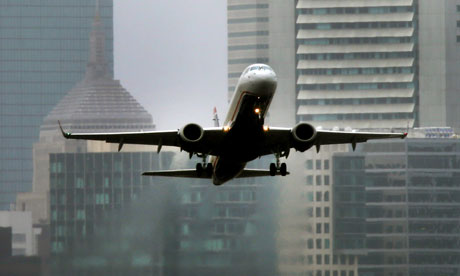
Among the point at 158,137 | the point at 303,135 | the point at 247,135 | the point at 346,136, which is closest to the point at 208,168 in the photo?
the point at 158,137

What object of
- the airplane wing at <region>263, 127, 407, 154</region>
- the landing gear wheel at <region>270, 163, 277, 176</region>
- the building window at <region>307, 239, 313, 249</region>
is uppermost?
the airplane wing at <region>263, 127, 407, 154</region>

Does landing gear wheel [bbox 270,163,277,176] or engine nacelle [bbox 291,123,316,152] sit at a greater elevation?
engine nacelle [bbox 291,123,316,152]

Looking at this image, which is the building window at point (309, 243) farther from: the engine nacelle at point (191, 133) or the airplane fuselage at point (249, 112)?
the engine nacelle at point (191, 133)

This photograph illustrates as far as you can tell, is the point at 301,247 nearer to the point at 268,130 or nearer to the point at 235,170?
the point at 235,170

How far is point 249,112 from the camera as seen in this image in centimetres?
8525

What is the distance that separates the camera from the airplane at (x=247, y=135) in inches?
3327

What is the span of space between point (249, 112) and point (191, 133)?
3736mm

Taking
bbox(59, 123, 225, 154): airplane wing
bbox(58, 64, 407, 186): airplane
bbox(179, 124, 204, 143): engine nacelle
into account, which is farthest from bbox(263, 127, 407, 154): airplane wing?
bbox(179, 124, 204, 143): engine nacelle

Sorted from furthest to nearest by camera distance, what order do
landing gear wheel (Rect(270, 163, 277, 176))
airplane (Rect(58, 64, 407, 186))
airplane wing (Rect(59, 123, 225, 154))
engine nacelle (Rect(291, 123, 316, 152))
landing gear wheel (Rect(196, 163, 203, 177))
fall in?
landing gear wheel (Rect(196, 163, 203, 177))
landing gear wheel (Rect(270, 163, 277, 176))
airplane wing (Rect(59, 123, 225, 154))
engine nacelle (Rect(291, 123, 316, 152))
airplane (Rect(58, 64, 407, 186))

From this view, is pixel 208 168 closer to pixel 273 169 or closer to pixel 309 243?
pixel 273 169

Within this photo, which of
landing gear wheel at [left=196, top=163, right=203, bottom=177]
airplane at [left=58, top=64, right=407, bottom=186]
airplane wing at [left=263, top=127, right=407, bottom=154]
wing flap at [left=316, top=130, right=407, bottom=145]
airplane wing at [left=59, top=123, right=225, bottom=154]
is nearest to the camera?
airplane at [left=58, top=64, right=407, bottom=186]

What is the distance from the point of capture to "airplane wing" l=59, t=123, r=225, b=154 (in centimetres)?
8819

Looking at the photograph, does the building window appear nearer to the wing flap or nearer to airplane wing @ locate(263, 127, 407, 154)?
airplane wing @ locate(263, 127, 407, 154)

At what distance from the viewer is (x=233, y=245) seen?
19588cm
